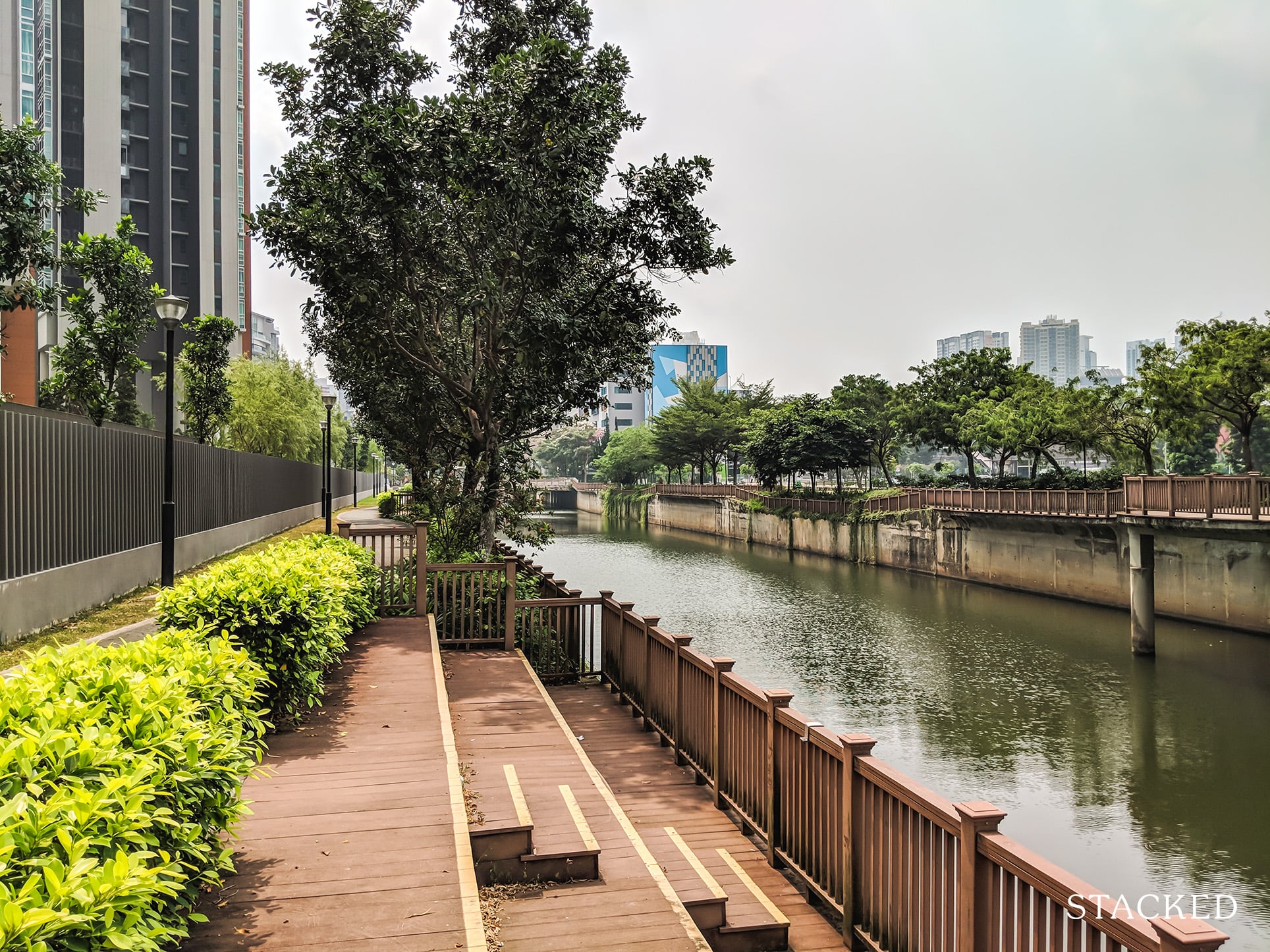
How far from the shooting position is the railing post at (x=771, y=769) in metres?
6.07

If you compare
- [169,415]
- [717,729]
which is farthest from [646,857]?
[169,415]

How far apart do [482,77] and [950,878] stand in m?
14.7

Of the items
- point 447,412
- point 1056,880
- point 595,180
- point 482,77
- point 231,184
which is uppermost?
point 231,184

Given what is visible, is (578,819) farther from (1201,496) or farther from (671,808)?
(1201,496)

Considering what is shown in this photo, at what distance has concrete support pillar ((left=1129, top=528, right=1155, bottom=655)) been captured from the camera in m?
20.9

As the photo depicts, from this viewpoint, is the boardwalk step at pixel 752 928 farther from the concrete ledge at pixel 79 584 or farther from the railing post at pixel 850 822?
the concrete ledge at pixel 79 584

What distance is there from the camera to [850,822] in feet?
16.5

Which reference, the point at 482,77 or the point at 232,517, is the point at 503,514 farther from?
the point at 232,517

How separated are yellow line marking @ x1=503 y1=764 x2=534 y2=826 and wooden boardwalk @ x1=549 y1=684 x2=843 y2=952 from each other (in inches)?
46.4

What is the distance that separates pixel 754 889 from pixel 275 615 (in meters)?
3.88

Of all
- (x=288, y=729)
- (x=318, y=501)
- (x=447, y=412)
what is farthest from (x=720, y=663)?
(x=318, y=501)

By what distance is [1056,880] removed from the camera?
3.38 meters

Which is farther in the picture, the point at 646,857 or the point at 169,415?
the point at 169,415

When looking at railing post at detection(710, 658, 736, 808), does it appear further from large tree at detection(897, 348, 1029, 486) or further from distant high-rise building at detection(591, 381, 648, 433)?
distant high-rise building at detection(591, 381, 648, 433)
